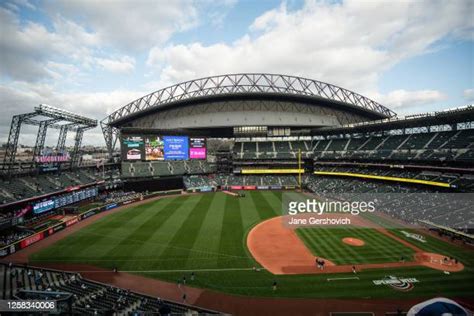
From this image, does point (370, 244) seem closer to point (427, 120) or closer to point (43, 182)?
point (427, 120)

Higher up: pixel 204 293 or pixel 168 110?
pixel 168 110

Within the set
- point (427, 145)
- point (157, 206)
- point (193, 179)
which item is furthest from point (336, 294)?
point (193, 179)

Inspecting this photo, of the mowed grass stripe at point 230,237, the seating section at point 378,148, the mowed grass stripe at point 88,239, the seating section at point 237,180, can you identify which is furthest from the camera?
the seating section at point 237,180

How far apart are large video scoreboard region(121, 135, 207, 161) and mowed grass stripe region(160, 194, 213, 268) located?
24.9 m

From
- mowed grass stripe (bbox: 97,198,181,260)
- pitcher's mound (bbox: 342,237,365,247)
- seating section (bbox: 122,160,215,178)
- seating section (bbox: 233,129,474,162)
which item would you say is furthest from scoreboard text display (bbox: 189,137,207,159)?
pitcher's mound (bbox: 342,237,365,247)

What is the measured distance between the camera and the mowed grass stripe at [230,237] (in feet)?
87.9

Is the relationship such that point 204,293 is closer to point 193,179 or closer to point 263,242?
point 263,242

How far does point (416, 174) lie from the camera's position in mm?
49438

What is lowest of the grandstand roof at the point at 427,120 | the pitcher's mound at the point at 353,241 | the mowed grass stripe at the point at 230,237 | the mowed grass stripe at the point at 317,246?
the mowed grass stripe at the point at 230,237

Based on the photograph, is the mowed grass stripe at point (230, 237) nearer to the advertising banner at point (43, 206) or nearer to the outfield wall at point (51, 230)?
the outfield wall at point (51, 230)

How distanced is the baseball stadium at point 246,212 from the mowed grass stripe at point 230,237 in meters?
0.27

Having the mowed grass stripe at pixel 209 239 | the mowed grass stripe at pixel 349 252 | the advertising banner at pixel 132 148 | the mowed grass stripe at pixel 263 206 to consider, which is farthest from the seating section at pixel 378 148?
the mowed grass stripe at pixel 209 239

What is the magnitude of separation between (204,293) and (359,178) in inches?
2168

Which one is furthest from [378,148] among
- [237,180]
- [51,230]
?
[51,230]
